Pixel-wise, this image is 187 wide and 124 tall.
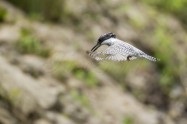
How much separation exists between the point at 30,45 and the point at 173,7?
14.9 ft

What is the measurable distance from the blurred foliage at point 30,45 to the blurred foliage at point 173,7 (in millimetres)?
4041

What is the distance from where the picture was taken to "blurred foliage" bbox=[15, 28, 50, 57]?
848 cm

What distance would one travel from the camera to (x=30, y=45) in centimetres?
859

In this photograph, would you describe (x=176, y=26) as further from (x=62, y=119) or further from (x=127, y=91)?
(x=62, y=119)

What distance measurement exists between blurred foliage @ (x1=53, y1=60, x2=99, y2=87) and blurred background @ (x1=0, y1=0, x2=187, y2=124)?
0.01 meters

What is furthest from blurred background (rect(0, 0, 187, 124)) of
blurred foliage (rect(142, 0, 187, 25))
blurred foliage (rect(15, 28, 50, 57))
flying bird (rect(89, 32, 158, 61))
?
flying bird (rect(89, 32, 158, 61))

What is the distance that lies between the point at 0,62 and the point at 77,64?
81.1 inches

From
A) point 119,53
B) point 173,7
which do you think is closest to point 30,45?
point 173,7

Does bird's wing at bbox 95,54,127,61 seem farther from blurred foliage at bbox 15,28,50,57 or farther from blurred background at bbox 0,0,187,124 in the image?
blurred foliage at bbox 15,28,50,57

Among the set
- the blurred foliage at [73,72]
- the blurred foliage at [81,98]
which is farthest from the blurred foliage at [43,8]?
the blurred foliage at [81,98]

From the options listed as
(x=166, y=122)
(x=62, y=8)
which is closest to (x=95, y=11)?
(x=62, y=8)

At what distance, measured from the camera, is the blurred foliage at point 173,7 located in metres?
12.4

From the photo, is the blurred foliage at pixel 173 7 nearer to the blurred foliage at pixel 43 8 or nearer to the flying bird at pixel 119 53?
the blurred foliage at pixel 43 8

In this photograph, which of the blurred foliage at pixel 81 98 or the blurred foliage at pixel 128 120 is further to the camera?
the blurred foliage at pixel 128 120
